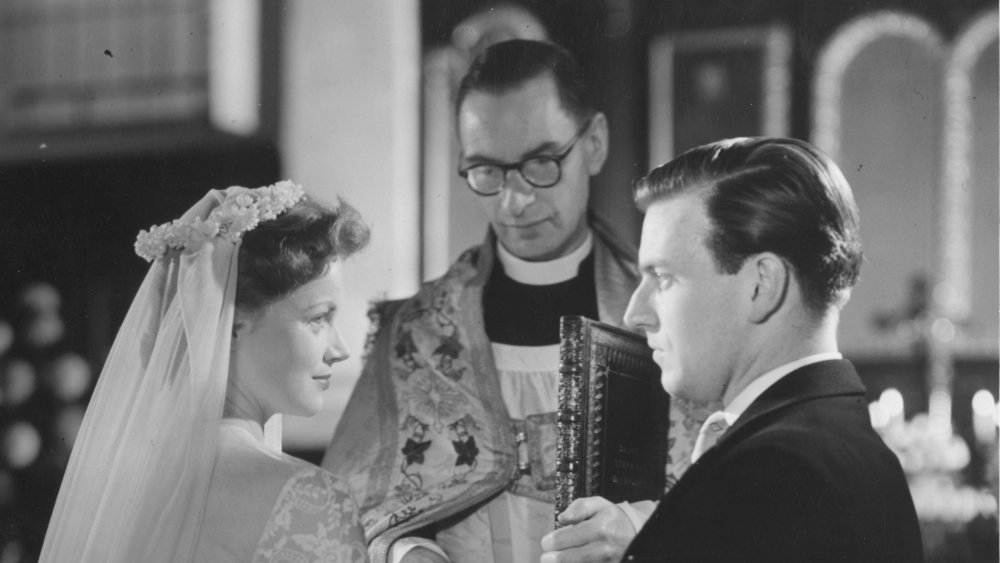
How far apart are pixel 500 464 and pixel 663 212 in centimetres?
110

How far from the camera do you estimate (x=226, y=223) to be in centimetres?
309

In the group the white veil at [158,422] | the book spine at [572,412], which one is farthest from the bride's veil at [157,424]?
the book spine at [572,412]

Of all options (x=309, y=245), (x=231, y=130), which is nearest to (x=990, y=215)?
(x=309, y=245)

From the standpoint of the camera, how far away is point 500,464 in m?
3.75

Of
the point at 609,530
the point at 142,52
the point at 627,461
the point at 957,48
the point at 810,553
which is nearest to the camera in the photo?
the point at 810,553

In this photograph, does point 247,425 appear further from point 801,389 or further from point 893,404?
point 893,404

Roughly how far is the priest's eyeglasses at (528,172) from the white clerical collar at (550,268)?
0.22m

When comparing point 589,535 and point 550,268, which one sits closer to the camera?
point 589,535

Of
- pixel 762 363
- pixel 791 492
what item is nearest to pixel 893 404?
pixel 762 363

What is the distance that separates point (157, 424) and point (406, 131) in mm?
1592

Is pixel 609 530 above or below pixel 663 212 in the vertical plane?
below

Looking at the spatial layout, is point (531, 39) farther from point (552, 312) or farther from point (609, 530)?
point (609, 530)

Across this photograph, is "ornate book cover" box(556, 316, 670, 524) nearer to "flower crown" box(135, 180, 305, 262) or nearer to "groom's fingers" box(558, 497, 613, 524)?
"groom's fingers" box(558, 497, 613, 524)

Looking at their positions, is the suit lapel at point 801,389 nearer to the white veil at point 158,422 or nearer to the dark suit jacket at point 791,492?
the dark suit jacket at point 791,492
